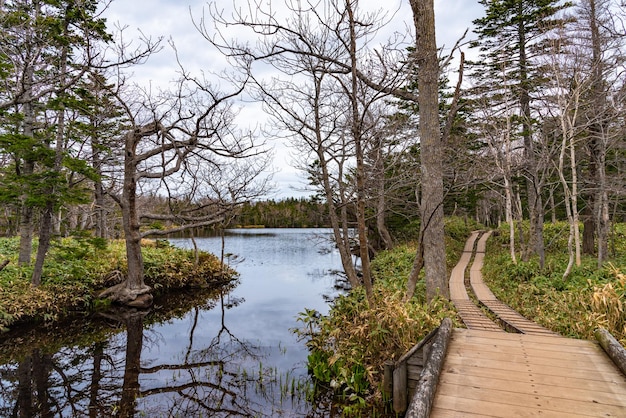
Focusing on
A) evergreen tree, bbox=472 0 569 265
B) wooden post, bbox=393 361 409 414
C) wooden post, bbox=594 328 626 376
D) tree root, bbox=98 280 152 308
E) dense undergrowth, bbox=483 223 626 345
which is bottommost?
tree root, bbox=98 280 152 308

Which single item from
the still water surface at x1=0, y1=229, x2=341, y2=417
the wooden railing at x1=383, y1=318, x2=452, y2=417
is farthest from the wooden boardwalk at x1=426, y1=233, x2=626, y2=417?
the still water surface at x1=0, y1=229, x2=341, y2=417

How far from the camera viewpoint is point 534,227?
14766 millimetres

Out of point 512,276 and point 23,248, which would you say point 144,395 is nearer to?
point 23,248

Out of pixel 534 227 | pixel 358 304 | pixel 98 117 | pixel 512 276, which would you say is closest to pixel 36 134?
pixel 98 117

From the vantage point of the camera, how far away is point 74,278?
11.2m

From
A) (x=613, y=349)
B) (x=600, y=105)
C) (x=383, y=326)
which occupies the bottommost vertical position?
(x=383, y=326)

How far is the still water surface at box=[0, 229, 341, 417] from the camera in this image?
18.9ft

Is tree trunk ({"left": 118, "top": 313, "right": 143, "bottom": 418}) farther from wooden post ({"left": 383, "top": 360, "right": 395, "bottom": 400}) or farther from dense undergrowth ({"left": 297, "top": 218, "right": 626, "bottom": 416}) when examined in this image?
wooden post ({"left": 383, "top": 360, "right": 395, "bottom": 400})

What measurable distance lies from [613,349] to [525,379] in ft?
4.02

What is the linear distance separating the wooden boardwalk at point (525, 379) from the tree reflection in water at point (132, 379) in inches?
114

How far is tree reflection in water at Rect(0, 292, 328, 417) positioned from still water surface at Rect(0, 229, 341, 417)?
0.02m

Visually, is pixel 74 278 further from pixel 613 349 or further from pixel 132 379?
pixel 613 349

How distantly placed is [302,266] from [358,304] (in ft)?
52.3

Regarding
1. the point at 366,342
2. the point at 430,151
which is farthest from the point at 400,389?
the point at 430,151
